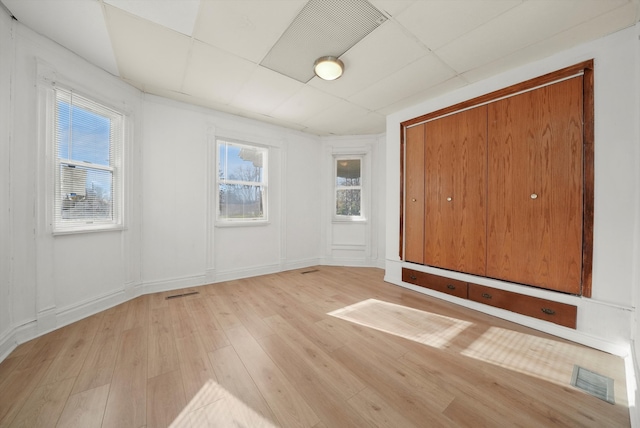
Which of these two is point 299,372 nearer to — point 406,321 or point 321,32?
point 406,321

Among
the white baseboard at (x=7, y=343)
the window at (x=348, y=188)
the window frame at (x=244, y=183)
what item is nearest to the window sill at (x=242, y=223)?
the window frame at (x=244, y=183)

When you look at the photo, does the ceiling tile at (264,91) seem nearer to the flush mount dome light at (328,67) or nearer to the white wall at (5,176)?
the flush mount dome light at (328,67)

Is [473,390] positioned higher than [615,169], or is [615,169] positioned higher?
[615,169]

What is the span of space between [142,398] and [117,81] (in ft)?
10.9

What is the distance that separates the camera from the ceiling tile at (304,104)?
305 cm

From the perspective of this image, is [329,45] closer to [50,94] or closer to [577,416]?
[50,94]

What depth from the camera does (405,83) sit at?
275cm

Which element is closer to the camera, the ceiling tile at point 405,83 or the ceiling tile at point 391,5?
the ceiling tile at point 391,5

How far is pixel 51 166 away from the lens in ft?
6.93

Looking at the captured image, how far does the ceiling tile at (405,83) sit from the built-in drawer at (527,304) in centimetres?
246

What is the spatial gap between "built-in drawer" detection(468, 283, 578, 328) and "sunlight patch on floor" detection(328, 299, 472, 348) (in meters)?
0.47

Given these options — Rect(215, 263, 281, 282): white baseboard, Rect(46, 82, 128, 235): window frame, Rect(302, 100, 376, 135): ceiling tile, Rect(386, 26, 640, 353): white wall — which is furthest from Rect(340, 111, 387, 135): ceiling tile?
Rect(46, 82, 128, 235): window frame

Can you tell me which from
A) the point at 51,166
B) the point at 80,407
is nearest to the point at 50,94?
the point at 51,166

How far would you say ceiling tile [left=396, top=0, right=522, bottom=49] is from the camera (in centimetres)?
168
